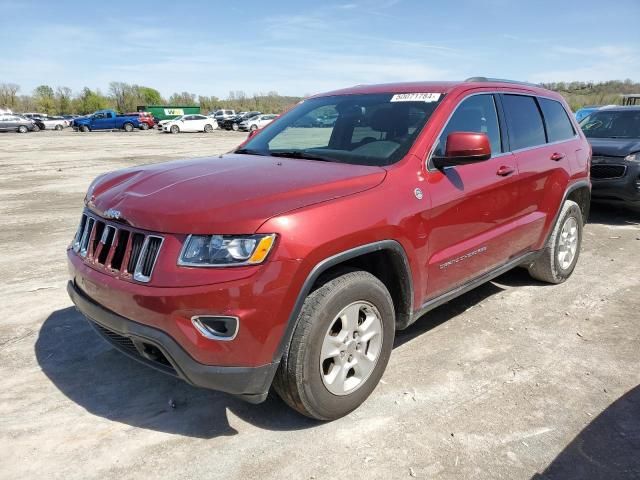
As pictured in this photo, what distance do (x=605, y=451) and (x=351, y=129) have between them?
2508mm

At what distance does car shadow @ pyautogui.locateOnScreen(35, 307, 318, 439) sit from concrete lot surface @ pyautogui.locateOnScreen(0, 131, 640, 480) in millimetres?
11

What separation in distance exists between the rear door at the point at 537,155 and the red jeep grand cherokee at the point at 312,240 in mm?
42

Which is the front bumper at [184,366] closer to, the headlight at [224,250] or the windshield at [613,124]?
the headlight at [224,250]

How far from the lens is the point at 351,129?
12.2 ft

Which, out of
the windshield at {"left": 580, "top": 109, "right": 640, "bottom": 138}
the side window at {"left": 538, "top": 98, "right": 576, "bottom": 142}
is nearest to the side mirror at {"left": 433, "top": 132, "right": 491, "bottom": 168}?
the side window at {"left": 538, "top": 98, "right": 576, "bottom": 142}

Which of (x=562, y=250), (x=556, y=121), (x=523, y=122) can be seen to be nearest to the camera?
(x=523, y=122)

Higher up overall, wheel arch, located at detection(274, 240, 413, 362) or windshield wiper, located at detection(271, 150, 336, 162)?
windshield wiper, located at detection(271, 150, 336, 162)

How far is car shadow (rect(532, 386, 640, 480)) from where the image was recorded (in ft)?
8.09

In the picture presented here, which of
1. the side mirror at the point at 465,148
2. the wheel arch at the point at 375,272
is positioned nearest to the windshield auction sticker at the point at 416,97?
the side mirror at the point at 465,148

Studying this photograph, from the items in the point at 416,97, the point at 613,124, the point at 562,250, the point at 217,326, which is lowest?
the point at 562,250

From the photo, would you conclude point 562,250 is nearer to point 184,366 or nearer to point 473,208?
point 473,208

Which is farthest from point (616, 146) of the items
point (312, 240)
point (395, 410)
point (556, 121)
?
point (312, 240)

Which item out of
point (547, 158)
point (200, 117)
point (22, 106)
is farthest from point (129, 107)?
point (547, 158)

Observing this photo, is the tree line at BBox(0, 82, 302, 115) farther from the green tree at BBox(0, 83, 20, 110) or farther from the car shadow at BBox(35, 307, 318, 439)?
the car shadow at BBox(35, 307, 318, 439)
